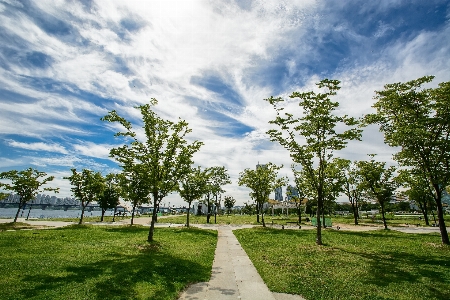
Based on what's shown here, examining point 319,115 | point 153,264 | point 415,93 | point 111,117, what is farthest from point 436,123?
point 111,117

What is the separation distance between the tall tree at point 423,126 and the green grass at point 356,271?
5.25 meters

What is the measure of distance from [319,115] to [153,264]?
1499 centimetres

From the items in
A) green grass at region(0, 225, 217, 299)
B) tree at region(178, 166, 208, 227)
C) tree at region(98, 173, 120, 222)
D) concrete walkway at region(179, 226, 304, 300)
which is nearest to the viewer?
green grass at region(0, 225, 217, 299)

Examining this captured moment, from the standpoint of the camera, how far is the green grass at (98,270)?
775cm

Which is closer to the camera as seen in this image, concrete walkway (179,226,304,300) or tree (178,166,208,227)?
concrete walkway (179,226,304,300)

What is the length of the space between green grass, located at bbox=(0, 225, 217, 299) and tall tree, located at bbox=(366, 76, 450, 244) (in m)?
16.1

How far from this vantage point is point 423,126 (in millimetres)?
16562

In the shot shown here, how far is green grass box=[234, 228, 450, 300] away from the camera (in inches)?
332

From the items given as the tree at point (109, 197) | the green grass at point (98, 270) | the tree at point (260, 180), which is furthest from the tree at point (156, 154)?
the tree at point (109, 197)

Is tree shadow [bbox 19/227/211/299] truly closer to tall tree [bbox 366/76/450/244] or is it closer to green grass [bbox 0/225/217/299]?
green grass [bbox 0/225/217/299]

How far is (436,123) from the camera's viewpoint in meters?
17.8

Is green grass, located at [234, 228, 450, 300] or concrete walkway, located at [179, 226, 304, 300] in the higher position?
green grass, located at [234, 228, 450, 300]

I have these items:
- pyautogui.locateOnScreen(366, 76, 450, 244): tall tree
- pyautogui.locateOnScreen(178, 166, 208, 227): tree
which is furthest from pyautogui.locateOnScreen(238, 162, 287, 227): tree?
pyautogui.locateOnScreen(366, 76, 450, 244): tall tree

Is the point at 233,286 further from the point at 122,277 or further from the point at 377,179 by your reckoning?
the point at 377,179
